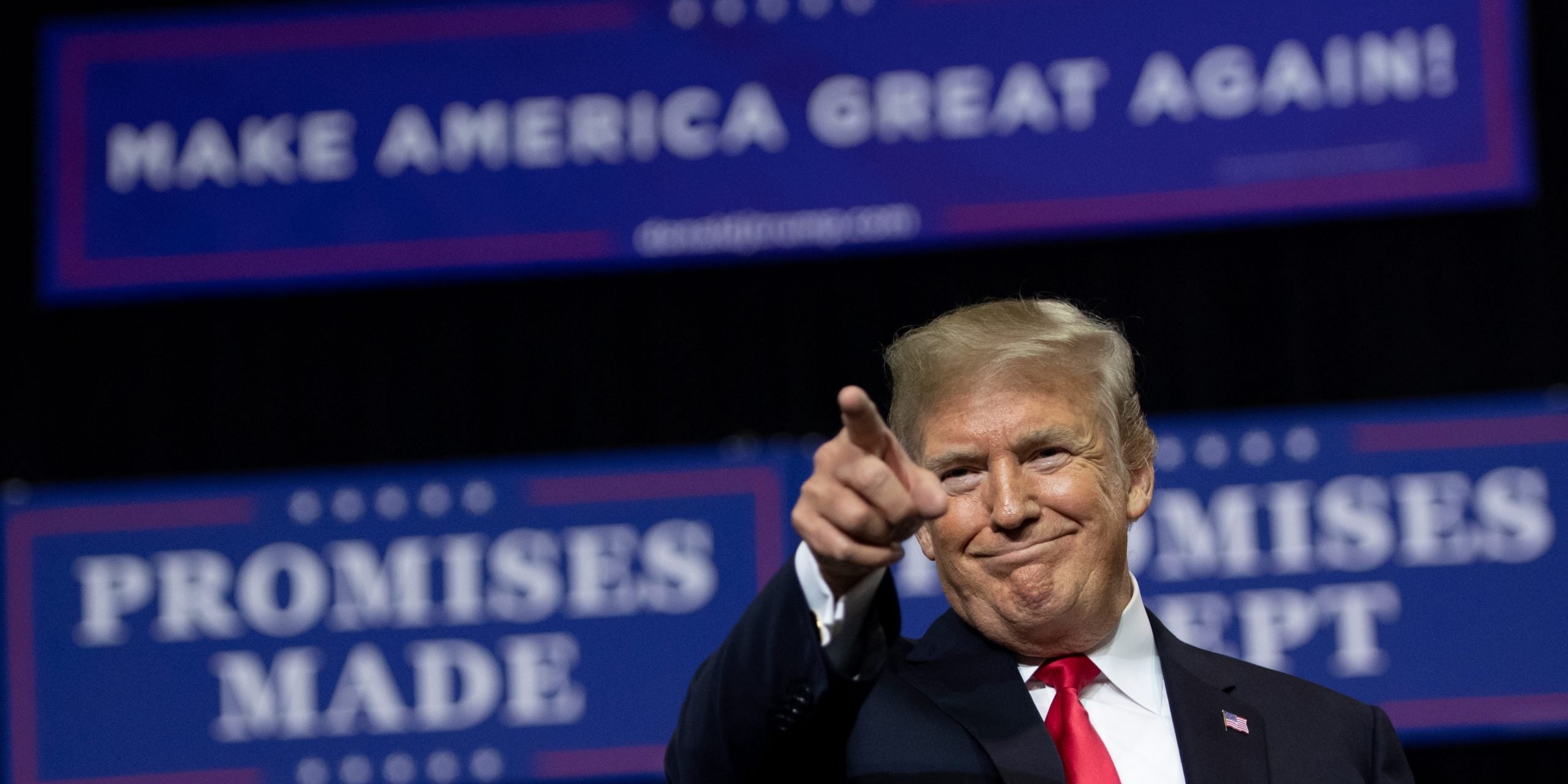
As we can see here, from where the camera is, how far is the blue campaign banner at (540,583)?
3496 millimetres

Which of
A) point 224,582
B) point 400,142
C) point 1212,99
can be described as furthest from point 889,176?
point 224,582

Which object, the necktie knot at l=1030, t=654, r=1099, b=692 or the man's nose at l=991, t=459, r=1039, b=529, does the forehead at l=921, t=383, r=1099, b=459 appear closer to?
the man's nose at l=991, t=459, r=1039, b=529

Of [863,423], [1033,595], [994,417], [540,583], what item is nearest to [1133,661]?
[1033,595]

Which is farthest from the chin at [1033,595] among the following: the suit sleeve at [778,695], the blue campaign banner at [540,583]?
the blue campaign banner at [540,583]

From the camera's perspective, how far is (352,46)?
154 inches

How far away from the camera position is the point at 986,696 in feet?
4.87

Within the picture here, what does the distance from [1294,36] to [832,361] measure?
1.25 m

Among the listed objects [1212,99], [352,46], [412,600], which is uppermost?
[352,46]

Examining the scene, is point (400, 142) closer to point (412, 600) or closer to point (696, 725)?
point (412, 600)

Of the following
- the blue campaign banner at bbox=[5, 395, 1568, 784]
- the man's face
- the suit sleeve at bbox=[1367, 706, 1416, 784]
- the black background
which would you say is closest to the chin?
the man's face

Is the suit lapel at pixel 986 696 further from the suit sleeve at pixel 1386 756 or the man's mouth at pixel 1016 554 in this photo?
the suit sleeve at pixel 1386 756

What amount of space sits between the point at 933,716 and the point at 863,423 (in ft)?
1.49

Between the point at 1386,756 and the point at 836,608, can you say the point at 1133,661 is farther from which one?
the point at 836,608

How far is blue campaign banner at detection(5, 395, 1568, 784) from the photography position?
11.5ft
